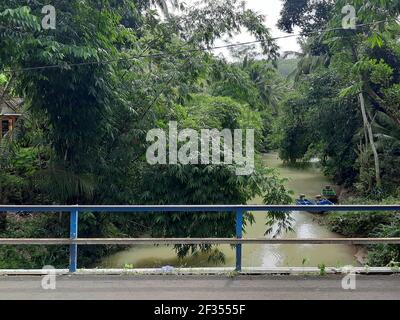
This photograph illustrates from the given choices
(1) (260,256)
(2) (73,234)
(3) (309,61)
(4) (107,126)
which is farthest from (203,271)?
(3) (309,61)

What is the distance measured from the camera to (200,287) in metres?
4.90

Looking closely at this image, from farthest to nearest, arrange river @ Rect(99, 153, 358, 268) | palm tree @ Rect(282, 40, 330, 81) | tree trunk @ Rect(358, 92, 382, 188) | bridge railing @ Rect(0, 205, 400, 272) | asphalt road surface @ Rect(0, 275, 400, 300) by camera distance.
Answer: palm tree @ Rect(282, 40, 330, 81)
tree trunk @ Rect(358, 92, 382, 188)
river @ Rect(99, 153, 358, 268)
bridge railing @ Rect(0, 205, 400, 272)
asphalt road surface @ Rect(0, 275, 400, 300)

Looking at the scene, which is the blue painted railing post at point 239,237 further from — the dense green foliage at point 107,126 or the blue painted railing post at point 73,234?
the dense green foliage at point 107,126

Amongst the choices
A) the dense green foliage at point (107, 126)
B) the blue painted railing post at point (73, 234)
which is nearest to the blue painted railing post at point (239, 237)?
the blue painted railing post at point (73, 234)

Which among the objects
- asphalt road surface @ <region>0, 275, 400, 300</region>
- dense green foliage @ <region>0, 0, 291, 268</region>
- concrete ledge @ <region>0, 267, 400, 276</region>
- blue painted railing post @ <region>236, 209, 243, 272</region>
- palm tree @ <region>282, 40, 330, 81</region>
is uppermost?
palm tree @ <region>282, 40, 330, 81</region>

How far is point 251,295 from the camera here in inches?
184

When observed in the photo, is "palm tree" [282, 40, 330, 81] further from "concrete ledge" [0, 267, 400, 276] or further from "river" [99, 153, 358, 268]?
"concrete ledge" [0, 267, 400, 276]

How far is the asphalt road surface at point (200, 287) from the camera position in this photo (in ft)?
15.2

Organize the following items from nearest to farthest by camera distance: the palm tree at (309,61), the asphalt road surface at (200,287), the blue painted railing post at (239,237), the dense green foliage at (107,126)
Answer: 1. the asphalt road surface at (200,287)
2. the blue painted railing post at (239,237)
3. the dense green foliage at (107,126)
4. the palm tree at (309,61)

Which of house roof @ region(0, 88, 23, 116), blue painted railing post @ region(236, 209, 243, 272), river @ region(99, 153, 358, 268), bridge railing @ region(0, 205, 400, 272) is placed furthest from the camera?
house roof @ region(0, 88, 23, 116)

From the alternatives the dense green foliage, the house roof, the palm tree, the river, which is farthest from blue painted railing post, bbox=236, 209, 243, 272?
the palm tree

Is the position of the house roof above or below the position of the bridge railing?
above

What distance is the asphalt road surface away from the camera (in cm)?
463
